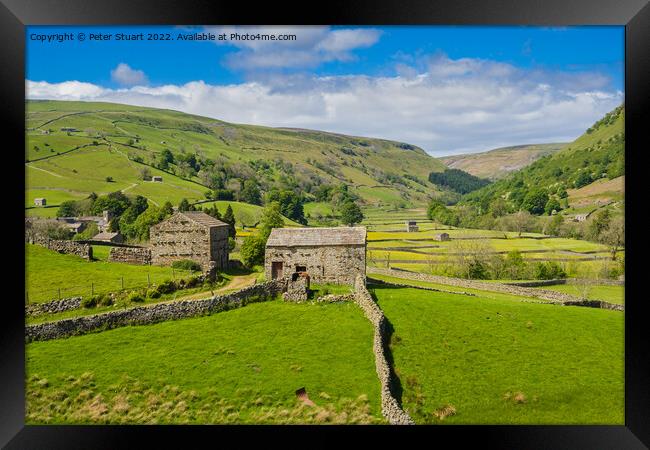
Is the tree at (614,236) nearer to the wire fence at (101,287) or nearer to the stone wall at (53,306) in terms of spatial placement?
the wire fence at (101,287)

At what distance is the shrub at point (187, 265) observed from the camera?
18297mm

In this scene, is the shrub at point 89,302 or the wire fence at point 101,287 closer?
the shrub at point 89,302

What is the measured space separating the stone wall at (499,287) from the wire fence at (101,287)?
1240 centimetres

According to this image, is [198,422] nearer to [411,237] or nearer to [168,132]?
[411,237]

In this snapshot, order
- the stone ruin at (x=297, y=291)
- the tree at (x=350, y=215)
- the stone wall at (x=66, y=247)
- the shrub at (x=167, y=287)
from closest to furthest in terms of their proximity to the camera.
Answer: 1. the shrub at (x=167, y=287)
2. the stone ruin at (x=297, y=291)
3. the stone wall at (x=66, y=247)
4. the tree at (x=350, y=215)

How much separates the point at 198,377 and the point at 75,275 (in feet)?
24.2

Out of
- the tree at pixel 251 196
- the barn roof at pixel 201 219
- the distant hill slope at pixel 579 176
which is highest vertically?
the distant hill slope at pixel 579 176

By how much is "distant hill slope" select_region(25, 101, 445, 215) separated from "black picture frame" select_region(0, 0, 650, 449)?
2.64 m

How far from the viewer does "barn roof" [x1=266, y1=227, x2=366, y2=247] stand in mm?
16562

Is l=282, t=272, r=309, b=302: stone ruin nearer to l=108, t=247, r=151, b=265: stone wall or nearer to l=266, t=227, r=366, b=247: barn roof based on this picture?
l=266, t=227, r=366, b=247: barn roof

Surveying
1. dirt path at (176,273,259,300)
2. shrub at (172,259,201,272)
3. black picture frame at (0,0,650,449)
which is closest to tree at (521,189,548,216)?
dirt path at (176,273,259,300)

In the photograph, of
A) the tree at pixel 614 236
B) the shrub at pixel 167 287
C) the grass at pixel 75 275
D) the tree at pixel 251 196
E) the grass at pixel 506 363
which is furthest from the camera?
the tree at pixel 251 196

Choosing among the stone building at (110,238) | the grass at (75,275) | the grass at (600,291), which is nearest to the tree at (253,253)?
the grass at (75,275)
